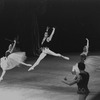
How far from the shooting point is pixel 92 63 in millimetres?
3898

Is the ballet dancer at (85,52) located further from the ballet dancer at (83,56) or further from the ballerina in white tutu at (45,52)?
the ballerina in white tutu at (45,52)

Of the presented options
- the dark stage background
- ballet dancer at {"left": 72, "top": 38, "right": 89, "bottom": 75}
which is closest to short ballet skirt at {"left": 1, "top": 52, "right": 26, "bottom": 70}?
the dark stage background

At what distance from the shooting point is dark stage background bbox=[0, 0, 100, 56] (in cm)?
390

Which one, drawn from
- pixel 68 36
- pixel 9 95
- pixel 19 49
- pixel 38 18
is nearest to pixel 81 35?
pixel 68 36

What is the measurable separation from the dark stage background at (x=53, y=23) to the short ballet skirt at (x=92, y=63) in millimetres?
117

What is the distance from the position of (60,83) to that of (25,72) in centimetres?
55

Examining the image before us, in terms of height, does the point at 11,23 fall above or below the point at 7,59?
above

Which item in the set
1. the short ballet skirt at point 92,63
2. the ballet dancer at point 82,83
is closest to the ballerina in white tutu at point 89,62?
the short ballet skirt at point 92,63

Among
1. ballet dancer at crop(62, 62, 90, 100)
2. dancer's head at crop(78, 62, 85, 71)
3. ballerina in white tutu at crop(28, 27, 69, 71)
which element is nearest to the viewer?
ballet dancer at crop(62, 62, 90, 100)

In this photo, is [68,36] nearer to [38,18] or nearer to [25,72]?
[38,18]

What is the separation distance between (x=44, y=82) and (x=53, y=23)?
2.64 feet

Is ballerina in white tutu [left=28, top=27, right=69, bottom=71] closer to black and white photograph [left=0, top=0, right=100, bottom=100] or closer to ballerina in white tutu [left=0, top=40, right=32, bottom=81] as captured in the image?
black and white photograph [left=0, top=0, right=100, bottom=100]

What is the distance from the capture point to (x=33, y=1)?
13.1 ft

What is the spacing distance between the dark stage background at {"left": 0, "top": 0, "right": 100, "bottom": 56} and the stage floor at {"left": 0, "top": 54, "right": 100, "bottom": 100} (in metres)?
0.21
